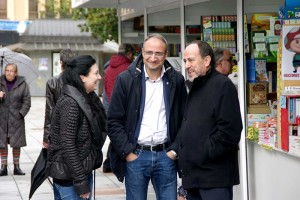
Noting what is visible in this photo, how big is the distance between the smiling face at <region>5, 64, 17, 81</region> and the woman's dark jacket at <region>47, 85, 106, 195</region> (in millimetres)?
6436

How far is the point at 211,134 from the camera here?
5070mm

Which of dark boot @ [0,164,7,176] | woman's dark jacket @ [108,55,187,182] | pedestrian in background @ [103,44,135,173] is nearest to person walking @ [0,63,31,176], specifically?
dark boot @ [0,164,7,176]

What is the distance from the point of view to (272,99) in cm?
744

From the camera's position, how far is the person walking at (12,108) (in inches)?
462

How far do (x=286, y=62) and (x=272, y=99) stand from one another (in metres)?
0.73

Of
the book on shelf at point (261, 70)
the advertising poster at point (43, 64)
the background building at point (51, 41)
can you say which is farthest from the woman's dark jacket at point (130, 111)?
the advertising poster at point (43, 64)

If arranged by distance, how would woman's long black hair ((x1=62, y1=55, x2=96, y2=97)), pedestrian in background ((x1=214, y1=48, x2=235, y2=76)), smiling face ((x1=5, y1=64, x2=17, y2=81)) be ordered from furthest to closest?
smiling face ((x1=5, y1=64, x2=17, y2=81)), pedestrian in background ((x1=214, y1=48, x2=235, y2=76)), woman's long black hair ((x1=62, y1=55, x2=96, y2=97))

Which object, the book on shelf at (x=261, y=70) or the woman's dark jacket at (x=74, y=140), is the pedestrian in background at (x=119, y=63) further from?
the woman's dark jacket at (x=74, y=140)

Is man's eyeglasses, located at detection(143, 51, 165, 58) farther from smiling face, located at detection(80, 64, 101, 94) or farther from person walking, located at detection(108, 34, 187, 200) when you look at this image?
smiling face, located at detection(80, 64, 101, 94)

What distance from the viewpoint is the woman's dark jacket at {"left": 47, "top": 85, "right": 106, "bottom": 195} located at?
5.25 m

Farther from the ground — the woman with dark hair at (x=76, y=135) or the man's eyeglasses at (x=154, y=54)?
the man's eyeglasses at (x=154, y=54)

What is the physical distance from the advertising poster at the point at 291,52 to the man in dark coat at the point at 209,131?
1.72 m

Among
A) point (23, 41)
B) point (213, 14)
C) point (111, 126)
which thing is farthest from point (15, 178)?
point (23, 41)

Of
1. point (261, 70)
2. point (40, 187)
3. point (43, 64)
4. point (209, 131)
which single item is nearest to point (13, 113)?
point (40, 187)
